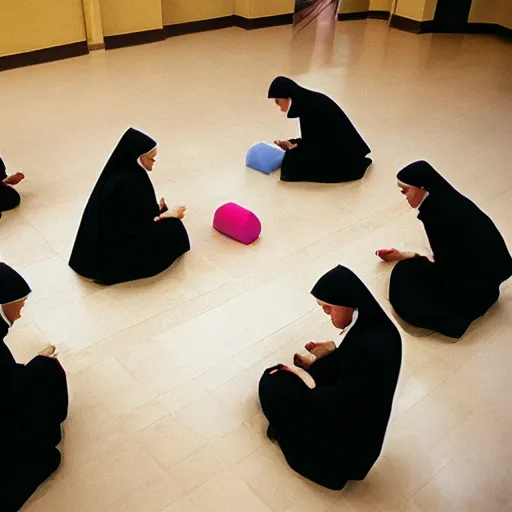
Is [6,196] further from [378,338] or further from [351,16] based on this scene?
[351,16]

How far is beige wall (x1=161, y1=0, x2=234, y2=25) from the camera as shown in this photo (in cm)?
847

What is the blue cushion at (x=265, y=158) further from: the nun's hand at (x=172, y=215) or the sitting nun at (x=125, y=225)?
the sitting nun at (x=125, y=225)

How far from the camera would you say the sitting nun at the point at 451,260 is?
336 centimetres

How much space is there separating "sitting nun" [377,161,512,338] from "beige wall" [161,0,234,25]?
20.3 ft

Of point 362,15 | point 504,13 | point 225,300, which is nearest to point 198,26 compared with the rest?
point 362,15

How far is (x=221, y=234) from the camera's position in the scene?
4.20 m

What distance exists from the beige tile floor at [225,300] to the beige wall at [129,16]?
3.21 feet

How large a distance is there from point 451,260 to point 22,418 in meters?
2.37

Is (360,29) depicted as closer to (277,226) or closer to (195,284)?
(277,226)

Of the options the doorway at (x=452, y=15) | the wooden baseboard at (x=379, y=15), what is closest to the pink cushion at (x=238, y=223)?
the doorway at (x=452, y=15)

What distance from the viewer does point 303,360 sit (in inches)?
118

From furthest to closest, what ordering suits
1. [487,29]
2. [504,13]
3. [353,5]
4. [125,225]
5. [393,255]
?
[353,5] < [487,29] < [504,13] < [393,255] < [125,225]

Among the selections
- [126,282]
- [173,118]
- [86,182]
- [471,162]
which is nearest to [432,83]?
[471,162]

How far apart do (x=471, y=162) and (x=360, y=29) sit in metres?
4.93
